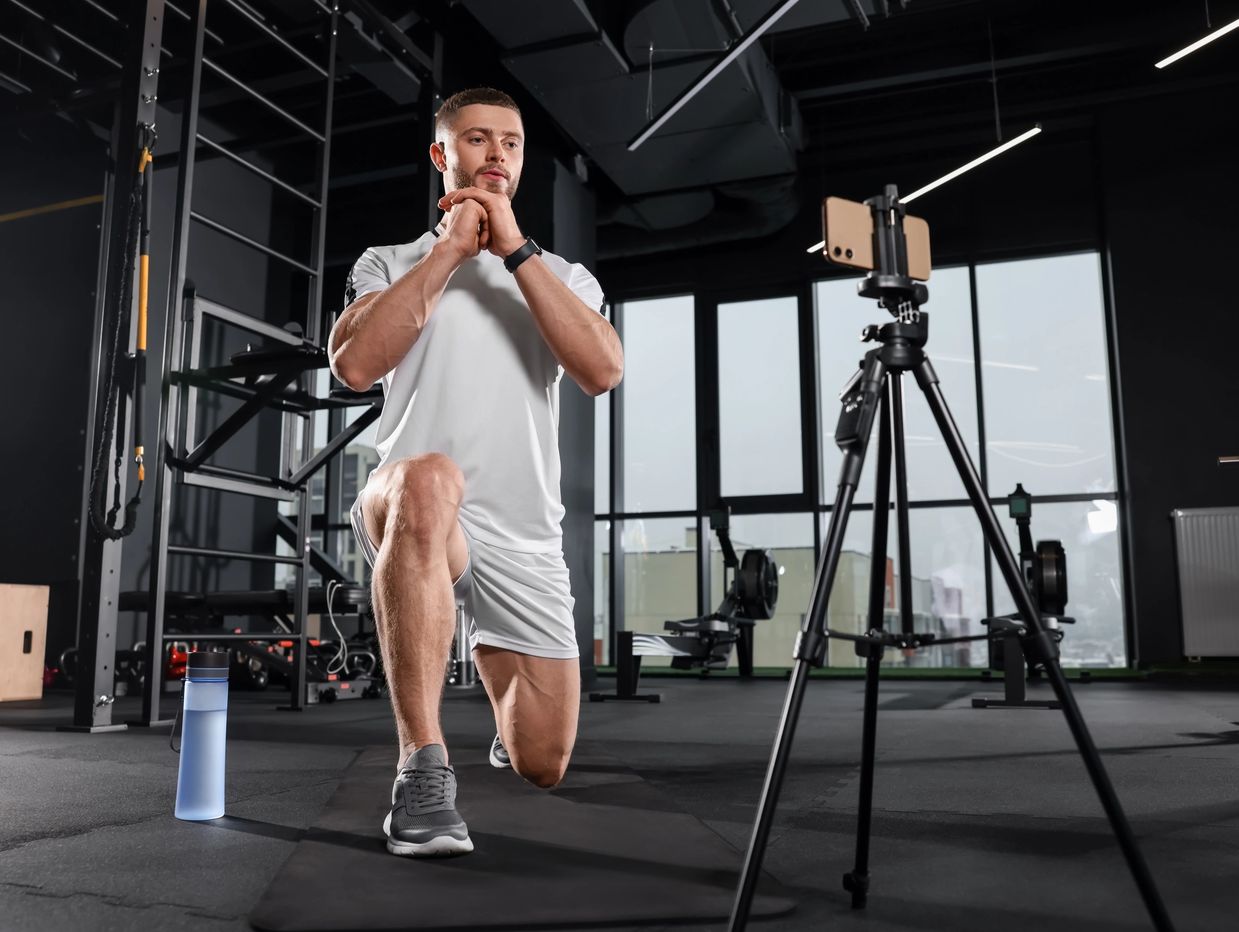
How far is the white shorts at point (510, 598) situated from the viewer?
1814 millimetres

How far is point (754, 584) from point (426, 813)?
5.19 m

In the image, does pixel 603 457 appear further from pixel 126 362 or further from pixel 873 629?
pixel 873 629

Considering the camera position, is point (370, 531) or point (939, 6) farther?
point (939, 6)

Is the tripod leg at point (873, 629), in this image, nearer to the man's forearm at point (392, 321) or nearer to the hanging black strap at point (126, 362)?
the man's forearm at point (392, 321)

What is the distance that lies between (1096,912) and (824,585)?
1.85 feet

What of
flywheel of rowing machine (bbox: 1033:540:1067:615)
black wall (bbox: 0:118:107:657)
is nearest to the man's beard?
flywheel of rowing machine (bbox: 1033:540:1067:615)

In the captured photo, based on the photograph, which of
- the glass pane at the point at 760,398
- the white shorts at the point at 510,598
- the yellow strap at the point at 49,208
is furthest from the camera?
the glass pane at the point at 760,398

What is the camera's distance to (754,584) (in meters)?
6.47

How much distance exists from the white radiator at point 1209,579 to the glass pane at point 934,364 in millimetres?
1721

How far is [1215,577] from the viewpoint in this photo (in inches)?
275

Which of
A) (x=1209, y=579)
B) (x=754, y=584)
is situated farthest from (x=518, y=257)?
(x=1209, y=579)

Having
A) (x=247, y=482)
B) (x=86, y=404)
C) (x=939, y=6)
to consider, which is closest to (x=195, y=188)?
(x=86, y=404)

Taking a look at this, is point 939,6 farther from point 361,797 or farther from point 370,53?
point 361,797

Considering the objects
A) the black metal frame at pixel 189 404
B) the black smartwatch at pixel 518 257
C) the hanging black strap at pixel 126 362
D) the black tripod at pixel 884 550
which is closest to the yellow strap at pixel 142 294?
the hanging black strap at pixel 126 362
